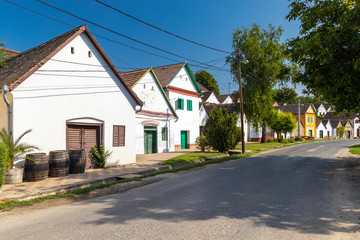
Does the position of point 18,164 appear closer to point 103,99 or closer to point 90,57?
point 103,99

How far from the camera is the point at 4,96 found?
1013cm

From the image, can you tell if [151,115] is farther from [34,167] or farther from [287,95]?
[287,95]

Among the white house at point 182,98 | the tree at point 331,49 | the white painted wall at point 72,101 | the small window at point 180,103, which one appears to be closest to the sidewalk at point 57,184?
the white painted wall at point 72,101

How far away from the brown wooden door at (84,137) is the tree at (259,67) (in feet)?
82.1

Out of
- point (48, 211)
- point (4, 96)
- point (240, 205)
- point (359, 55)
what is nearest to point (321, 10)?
point (359, 55)

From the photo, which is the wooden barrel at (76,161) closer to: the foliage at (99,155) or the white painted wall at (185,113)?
the foliage at (99,155)

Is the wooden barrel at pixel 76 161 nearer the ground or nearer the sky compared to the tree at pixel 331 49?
nearer the ground

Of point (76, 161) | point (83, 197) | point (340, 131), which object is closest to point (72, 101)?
point (76, 161)

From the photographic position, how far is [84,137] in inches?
522

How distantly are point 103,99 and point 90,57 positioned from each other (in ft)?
7.34

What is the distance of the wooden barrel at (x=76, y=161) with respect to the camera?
1181 cm

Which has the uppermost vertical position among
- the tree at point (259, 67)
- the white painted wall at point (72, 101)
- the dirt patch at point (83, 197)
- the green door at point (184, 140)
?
the tree at point (259, 67)

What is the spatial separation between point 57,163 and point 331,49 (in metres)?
11.5

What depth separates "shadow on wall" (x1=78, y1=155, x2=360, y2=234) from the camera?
17.7 feet
